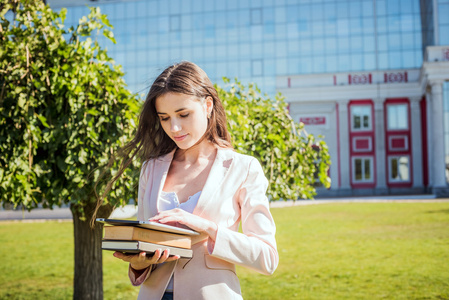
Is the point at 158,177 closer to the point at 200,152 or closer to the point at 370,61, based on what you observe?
the point at 200,152

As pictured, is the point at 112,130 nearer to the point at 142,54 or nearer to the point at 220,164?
the point at 220,164

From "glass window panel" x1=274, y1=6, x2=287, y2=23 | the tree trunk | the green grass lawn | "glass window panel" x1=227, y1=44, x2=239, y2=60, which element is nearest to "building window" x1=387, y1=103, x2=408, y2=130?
"glass window panel" x1=274, y1=6, x2=287, y2=23

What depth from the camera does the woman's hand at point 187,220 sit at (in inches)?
66.8

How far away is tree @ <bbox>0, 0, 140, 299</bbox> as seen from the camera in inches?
157

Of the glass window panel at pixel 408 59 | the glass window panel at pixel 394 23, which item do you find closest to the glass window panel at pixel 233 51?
the glass window panel at pixel 394 23

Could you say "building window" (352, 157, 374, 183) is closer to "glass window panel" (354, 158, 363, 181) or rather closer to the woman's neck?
"glass window panel" (354, 158, 363, 181)

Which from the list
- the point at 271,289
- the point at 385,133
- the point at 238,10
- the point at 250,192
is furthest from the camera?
the point at 238,10

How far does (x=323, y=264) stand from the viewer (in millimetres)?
9695

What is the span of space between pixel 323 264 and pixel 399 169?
94.8ft

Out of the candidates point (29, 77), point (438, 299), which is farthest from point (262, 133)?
point (438, 299)

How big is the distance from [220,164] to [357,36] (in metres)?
46.6

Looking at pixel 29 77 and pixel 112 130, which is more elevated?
pixel 29 77

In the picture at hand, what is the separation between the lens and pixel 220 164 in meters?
1.96

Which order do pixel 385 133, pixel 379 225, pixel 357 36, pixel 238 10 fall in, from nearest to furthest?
pixel 379 225 → pixel 385 133 → pixel 357 36 → pixel 238 10
